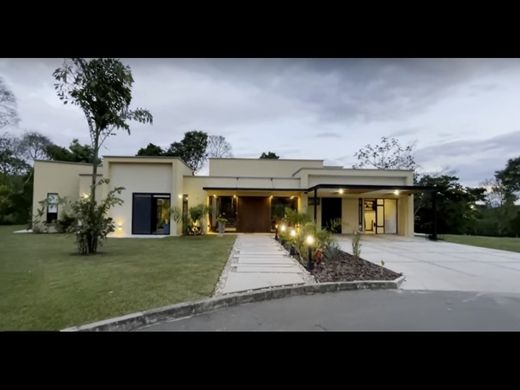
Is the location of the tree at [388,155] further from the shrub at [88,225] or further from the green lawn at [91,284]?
the shrub at [88,225]

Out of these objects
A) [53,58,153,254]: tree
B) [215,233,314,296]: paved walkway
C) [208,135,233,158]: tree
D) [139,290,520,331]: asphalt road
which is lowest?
[139,290,520,331]: asphalt road

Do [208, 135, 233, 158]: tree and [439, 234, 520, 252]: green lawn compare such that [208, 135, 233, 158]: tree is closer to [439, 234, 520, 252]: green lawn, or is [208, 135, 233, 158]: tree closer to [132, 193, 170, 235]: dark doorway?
[132, 193, 170, 235]: dark doorway

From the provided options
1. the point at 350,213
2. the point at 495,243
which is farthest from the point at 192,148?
the point at 495,243

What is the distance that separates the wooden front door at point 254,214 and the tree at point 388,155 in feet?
53.8

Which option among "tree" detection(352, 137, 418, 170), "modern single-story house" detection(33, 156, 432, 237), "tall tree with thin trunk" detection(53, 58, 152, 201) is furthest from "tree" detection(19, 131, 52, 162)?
"tree" detection(352, 137, 418, 170)

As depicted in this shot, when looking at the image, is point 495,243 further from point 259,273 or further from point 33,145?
point 33,145

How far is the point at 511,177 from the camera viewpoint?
2988 cm

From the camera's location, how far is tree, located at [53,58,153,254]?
8.93 meters

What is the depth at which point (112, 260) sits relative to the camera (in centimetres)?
893

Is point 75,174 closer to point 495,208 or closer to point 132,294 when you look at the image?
point 132,294

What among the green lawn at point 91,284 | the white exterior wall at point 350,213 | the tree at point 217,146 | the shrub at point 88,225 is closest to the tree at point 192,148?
the tree at point 217,146

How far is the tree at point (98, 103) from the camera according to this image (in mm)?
8930

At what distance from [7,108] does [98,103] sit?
1747 centimetres

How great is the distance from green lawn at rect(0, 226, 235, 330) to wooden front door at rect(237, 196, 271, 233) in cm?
1147
